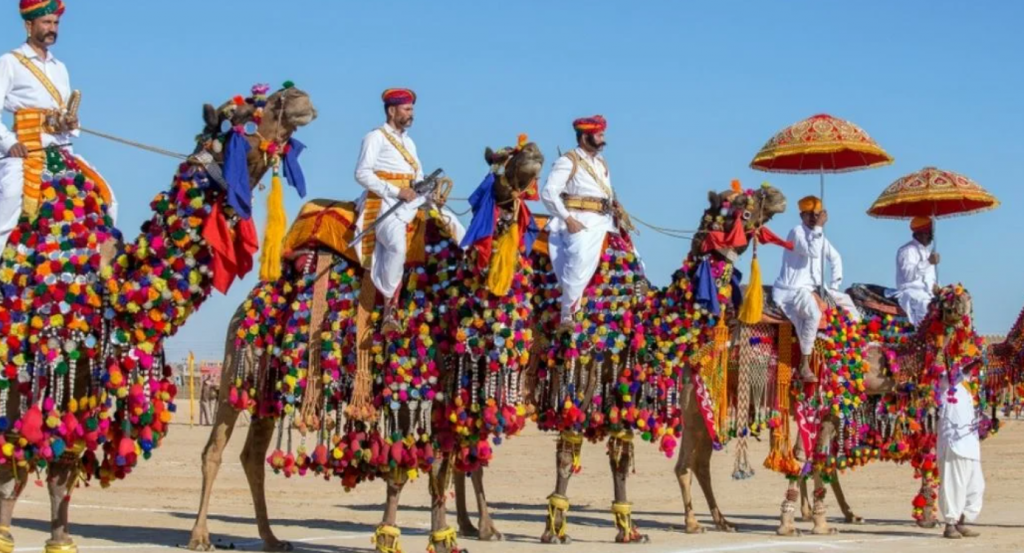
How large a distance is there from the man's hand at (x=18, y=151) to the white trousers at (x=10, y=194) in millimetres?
45

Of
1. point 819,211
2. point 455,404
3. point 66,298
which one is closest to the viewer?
point 66,298

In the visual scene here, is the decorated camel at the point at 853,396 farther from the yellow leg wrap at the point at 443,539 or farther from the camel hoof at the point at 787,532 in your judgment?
the yellow leg wrap at the point at 443,539

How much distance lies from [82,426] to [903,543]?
8.11 m

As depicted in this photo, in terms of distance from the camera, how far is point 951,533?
611 inches

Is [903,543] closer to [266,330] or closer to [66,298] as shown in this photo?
[266,330]

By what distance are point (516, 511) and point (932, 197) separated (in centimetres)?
592

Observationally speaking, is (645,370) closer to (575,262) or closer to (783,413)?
(575,262)

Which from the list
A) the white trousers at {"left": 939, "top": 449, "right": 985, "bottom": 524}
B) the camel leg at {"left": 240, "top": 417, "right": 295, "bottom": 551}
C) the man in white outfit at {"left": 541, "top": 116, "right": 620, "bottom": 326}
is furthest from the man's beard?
the white trousers at {"left": 939, "top": 449, "right": 985, "bottom": 524}

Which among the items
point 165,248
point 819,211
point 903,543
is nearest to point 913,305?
point 819,211

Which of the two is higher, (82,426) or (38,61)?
(38,61)

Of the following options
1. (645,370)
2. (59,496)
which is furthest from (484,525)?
(59,496)

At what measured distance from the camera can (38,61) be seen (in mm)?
10500

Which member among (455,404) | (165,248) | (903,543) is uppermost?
(165,248)

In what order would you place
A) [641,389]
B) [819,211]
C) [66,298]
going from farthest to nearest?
[819,211], [641,389], [66,298]
